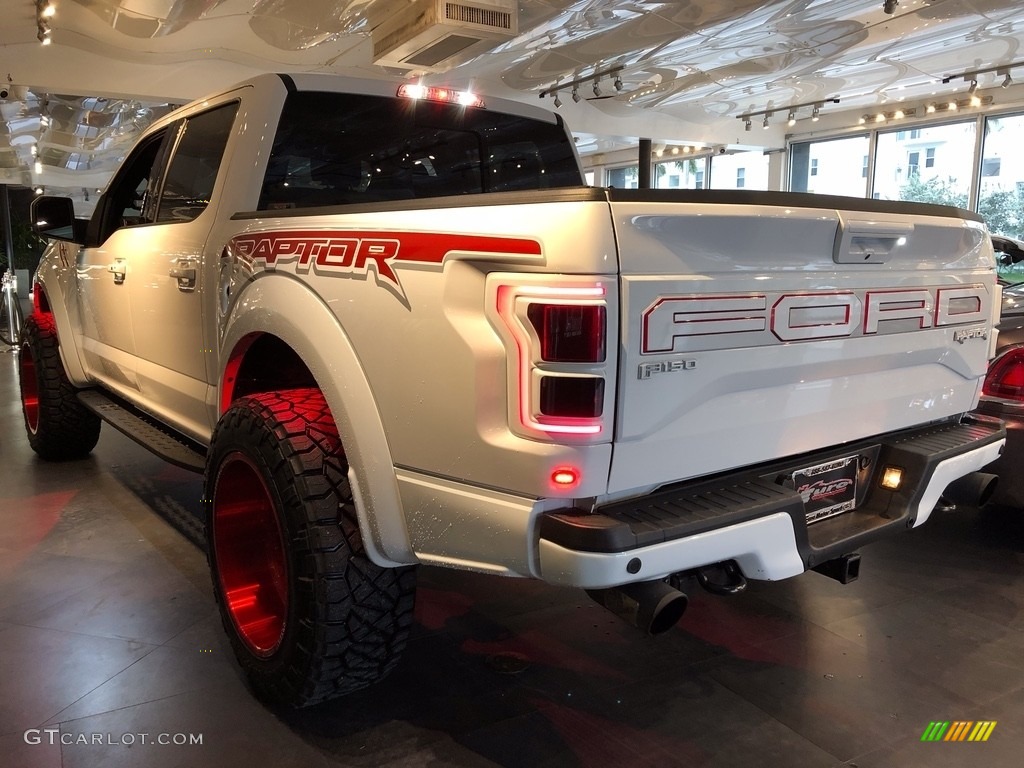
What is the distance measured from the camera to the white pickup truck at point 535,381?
5.05 feet

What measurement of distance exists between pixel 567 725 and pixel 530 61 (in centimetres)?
707

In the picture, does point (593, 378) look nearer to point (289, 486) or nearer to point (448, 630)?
point (289, 486)

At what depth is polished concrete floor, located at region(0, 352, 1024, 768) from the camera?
209 cm

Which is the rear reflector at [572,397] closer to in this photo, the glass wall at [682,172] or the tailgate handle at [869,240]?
the tailgate handle at [869,240]

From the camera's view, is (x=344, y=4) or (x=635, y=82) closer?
(x=344, y=4)

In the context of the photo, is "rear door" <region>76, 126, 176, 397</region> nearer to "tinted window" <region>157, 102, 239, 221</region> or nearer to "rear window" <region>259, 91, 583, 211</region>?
"tinted window" <region>157, 102, 239, 221</region>

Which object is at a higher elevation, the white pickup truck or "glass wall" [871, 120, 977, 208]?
"glass wall" [871, 120, 977, 208]

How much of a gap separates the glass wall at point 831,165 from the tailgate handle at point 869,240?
1170 centimetres

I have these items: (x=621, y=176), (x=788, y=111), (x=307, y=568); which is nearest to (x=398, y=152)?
(x=307, y=568)

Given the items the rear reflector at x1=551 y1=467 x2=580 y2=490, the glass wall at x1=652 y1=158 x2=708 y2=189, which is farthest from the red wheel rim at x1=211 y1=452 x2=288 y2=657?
the glass wall at x1=652 y1=158 x2=708 y2=189

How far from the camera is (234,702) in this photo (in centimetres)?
229

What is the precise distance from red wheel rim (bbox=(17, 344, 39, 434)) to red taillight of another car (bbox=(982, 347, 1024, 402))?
500cm

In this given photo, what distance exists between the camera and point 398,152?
299 centimetres

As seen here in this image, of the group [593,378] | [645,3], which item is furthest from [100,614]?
[645,3]
